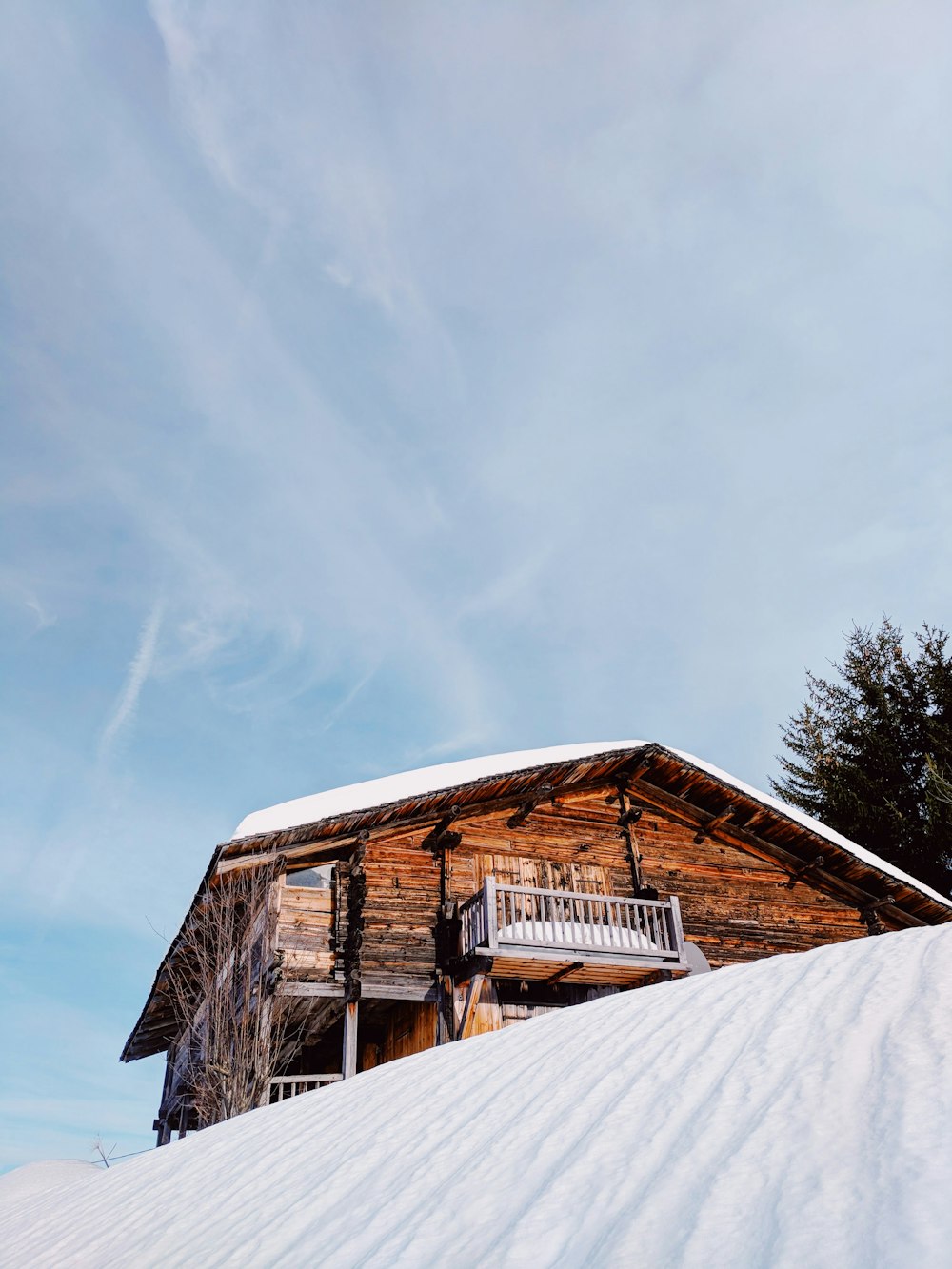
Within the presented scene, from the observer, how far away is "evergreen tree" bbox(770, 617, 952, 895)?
1069 inches

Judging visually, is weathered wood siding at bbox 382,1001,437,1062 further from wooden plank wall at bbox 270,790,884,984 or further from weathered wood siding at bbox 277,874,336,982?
weathered wood siding at bbox 277,874,336,982

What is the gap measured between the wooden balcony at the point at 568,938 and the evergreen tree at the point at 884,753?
1386 centimetres

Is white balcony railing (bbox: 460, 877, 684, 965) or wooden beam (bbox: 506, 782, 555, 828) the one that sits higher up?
wooden beam (bbox: 506, 782, 555, 828)

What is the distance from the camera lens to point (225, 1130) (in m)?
5.22

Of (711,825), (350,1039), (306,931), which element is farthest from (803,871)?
(306,931)

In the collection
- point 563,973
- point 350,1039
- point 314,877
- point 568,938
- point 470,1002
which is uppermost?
point 314,877

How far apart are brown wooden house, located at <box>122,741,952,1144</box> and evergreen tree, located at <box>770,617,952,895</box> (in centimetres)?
804

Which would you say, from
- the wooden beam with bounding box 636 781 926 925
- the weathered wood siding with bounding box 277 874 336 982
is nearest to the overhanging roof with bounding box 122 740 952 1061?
the wooden beam with bounding box 636 781 926 925

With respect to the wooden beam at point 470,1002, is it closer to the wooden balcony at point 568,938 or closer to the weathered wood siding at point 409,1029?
the wooden balcony at point 568,938

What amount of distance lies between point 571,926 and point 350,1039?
3.72 meters

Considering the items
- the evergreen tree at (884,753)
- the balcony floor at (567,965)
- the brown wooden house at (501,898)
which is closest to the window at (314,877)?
the brown wooden house at (501,898)

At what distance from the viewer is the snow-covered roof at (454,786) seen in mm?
14703

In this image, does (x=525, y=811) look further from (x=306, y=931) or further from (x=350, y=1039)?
(x=350, y=1039)

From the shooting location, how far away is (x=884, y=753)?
29031 millimetres
